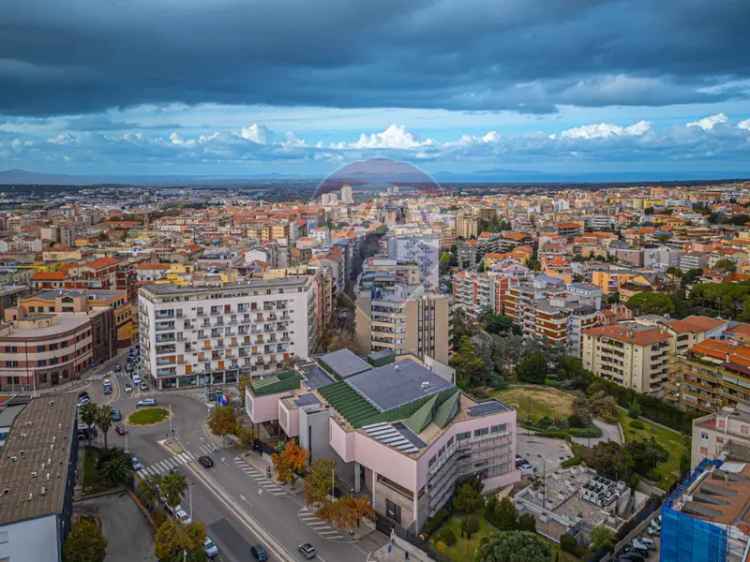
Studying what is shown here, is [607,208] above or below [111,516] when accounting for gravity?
above

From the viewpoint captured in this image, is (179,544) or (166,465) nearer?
(179,544)

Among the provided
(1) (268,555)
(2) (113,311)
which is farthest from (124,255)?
(1) (268,555)

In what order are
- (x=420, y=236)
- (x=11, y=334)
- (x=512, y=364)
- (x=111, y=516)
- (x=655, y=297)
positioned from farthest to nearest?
(x=655, y=297) → (x=420, y=236) → (x=512, y=364) → (x=11, y=334) → (x=111, y=516)

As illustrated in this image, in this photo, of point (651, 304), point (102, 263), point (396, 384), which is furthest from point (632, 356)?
point (102, 263)

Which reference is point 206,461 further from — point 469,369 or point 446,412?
point 469,369

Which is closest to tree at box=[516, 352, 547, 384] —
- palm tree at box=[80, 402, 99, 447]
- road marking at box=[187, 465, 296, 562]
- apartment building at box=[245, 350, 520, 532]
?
apartment building at box=[245, 350, 520, 532]

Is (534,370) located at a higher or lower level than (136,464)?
higher

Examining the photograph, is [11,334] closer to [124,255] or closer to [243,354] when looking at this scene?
[243,354]
